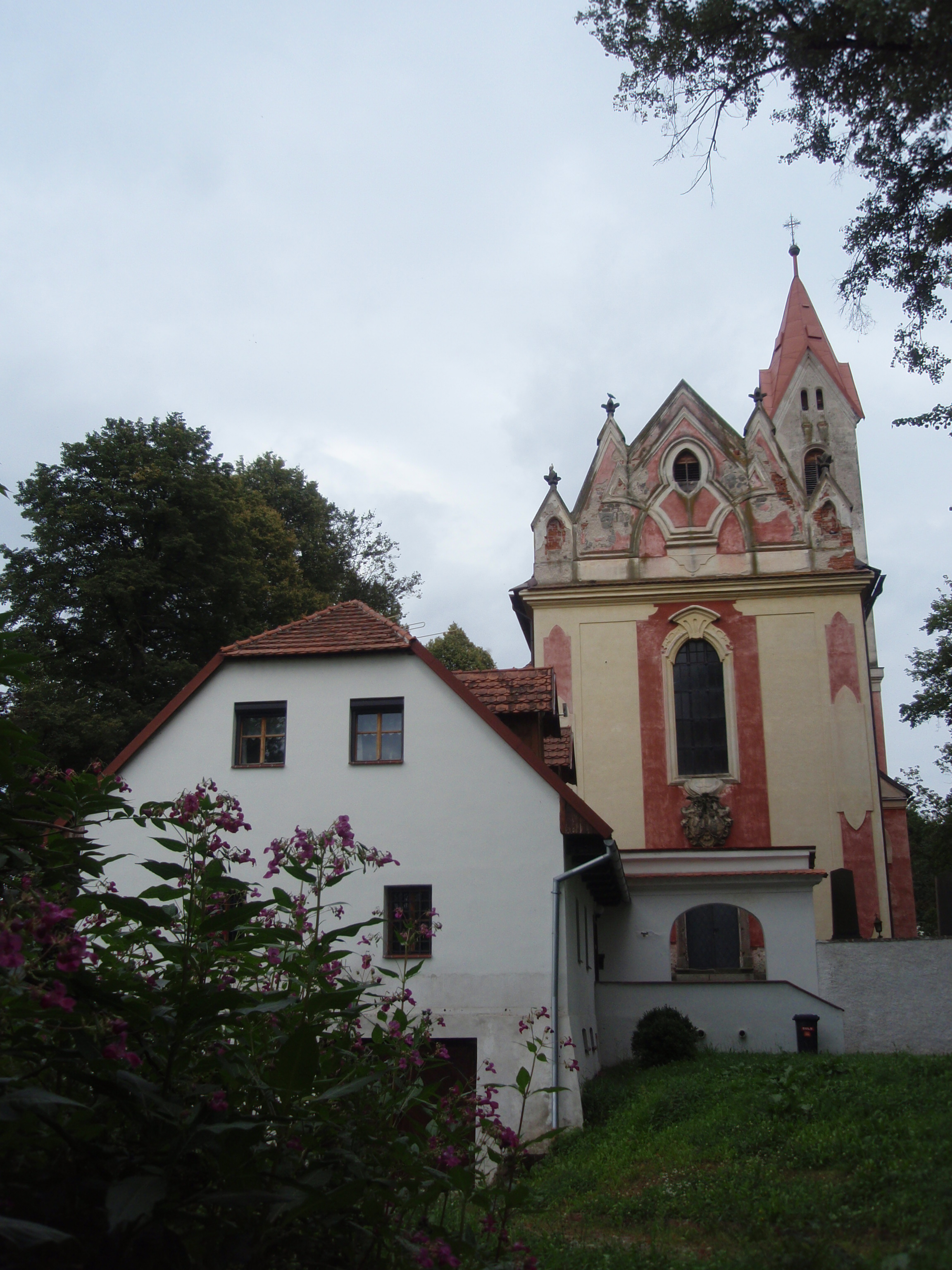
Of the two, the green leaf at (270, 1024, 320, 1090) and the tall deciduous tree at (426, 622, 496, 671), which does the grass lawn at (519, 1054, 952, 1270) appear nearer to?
the green leaf at (270, 1024, 320, 1090)

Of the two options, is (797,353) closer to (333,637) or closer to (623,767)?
(623,767)

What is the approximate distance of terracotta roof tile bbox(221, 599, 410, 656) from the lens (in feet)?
51.8

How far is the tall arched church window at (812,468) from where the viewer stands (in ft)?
125

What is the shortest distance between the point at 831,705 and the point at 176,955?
22523 millimetres

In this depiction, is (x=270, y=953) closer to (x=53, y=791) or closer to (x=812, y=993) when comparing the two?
(x=53, y=791)

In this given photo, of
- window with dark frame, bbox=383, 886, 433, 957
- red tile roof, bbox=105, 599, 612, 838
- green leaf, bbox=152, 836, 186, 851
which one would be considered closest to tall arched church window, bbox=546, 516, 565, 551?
red tile roof, bbox=105, 599, 612, 838

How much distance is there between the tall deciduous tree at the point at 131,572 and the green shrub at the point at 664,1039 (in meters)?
13.3

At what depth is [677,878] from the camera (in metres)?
20.0

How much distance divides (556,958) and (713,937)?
9668mm

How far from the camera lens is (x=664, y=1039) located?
1725 centimetres

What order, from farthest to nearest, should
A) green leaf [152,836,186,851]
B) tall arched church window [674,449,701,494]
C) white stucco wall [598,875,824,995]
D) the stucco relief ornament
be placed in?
tall arched church window [674,449,701,494], the stucco relief ornament, white stucco wall [598,875,824,995], green leaf [152,836,186,851]

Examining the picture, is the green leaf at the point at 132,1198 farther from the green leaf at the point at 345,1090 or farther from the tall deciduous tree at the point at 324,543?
the tall deciduous tree at the point at 324,543

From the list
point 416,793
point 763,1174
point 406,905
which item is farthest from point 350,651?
point 763,1174

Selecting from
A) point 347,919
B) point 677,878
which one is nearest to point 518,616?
point 677,878
